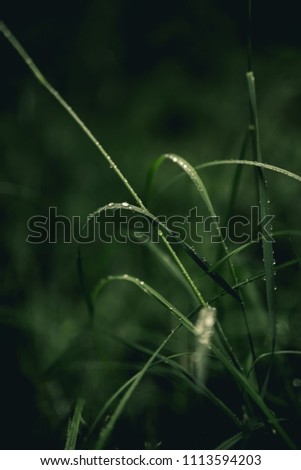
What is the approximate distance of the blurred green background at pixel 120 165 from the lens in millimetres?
1005

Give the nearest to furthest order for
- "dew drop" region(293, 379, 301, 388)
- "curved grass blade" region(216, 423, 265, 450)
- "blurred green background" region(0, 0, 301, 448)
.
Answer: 1. "curved grass blade" region(216, 423, 265, 450)
2. "dew drop" region(293, 379, 301, 388)
3. "blurred green background" region(0, 0, 301, 448)

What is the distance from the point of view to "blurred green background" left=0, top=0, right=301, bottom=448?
3.30ft

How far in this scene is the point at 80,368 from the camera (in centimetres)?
108

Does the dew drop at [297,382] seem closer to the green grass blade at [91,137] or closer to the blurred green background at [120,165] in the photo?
the blurred green background at [120,165]

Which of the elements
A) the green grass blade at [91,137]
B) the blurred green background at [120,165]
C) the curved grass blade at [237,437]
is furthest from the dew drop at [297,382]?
the green grass blade at [91,137]

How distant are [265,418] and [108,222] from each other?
0.91 metres

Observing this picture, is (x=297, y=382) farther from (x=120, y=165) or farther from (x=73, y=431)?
(x=120, y=165)

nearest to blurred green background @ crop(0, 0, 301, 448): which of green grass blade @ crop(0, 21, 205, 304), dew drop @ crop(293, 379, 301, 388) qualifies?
dew drop @ crop(293, 379, 301, 388)

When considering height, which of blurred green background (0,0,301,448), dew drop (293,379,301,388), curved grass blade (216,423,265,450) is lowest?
curved grass blade (216,423,265,450)

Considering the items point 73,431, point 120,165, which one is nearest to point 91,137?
point 73,431

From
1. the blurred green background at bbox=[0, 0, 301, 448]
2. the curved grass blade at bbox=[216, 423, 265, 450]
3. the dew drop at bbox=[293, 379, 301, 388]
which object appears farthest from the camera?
the blurred green background at bbox=[0, 0, 301, 448]

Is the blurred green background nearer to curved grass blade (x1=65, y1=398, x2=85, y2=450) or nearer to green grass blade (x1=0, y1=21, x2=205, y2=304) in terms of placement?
curved grass blade (x1=65, y1=398, x2=85, y2=450)
